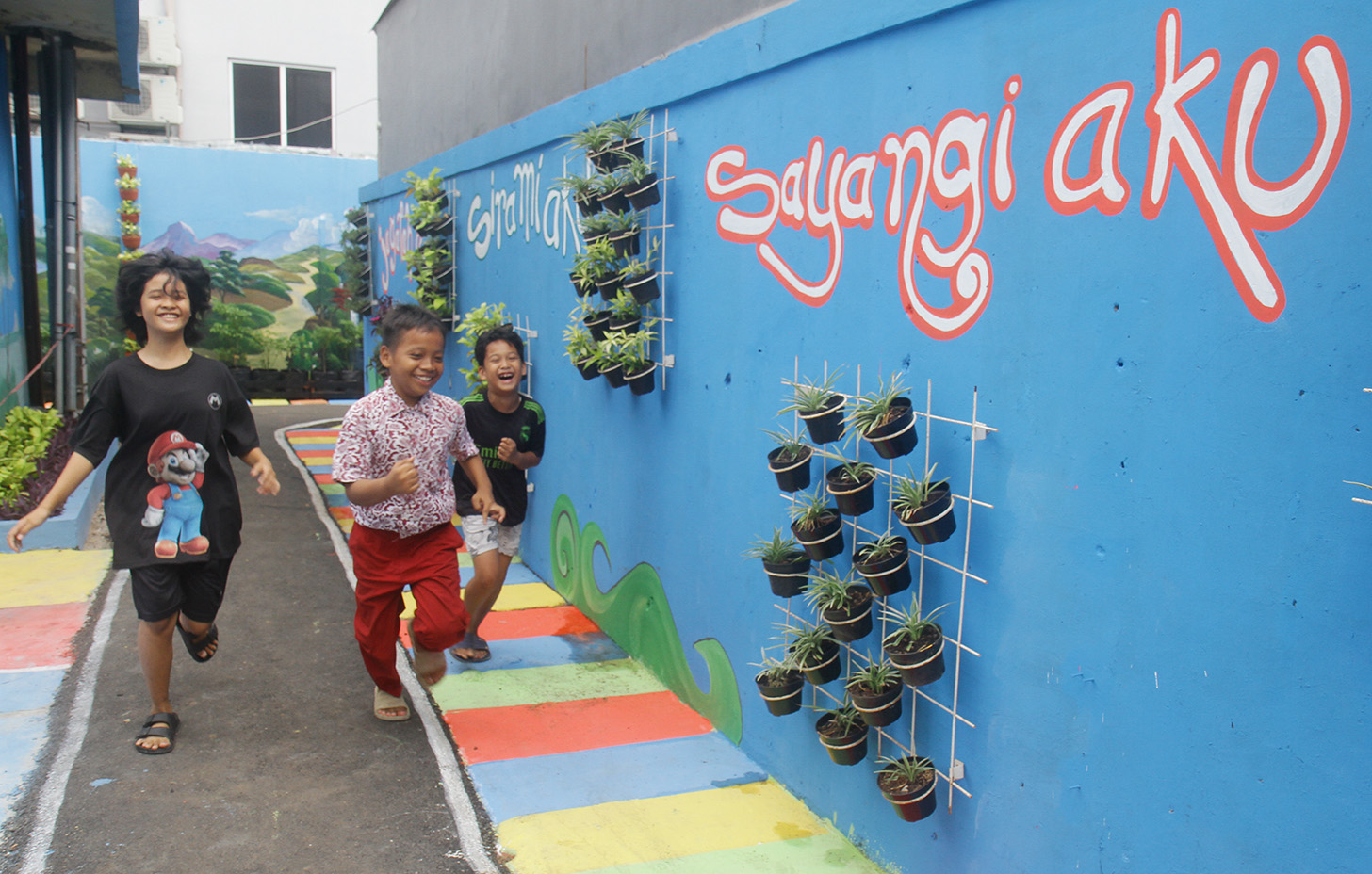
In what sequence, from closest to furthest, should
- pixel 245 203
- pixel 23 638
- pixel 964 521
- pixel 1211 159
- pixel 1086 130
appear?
pixel 1211 159 → pixel 1086 130 → pixel 964 521 → pixel 23 638 → pixel 245 203

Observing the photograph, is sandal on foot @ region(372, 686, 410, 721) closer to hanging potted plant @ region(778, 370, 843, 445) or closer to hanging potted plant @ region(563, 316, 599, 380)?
hanging potted plant @ region(563, 316, 599, 380)

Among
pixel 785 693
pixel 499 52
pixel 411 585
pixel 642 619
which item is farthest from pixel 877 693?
pixel 499 52

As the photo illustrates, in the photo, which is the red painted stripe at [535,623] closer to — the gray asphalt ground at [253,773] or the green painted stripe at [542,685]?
the green painted stripe at [542,685]

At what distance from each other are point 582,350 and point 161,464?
78.5 inches

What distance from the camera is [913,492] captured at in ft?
9.46

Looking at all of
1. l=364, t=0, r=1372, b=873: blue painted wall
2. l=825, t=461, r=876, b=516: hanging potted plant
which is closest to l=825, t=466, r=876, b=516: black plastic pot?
l=825, t=461, r=876, b=516: hanging potted plant

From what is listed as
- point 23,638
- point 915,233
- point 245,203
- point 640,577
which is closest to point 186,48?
point 245,203

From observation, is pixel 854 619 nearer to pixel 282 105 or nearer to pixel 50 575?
pixel 50 575

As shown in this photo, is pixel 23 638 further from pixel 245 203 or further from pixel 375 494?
pixel 245 203

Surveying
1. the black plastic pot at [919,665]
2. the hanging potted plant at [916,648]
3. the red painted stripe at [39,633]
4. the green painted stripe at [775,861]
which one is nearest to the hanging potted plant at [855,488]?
the hanging potted plant at [916,648]

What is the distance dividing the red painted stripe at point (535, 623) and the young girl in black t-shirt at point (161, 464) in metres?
1.79

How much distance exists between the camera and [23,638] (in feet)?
16.8

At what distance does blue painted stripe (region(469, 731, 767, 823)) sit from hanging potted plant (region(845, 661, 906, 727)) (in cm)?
106

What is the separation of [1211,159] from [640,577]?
3525 mm
